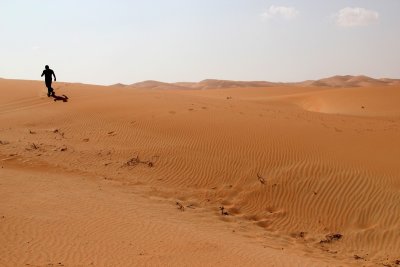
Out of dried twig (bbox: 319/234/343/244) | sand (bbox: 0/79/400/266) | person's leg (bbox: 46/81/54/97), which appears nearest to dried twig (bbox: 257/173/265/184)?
sand (bbox: 0/79/400/266)

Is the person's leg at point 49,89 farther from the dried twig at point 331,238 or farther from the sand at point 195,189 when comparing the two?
the dried twig at point 331,238

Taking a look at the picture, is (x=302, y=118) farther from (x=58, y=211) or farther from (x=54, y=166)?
(x=58, y=211)

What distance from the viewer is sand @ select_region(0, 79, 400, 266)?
6375mm

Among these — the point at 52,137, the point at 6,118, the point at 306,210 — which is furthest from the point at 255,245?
the point at 6,118

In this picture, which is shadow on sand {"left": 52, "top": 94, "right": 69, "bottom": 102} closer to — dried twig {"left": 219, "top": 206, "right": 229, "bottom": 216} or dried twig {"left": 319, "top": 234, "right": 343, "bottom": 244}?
dried twig {"left": 219, "top": 206, "right": 229, "bottom": 216}

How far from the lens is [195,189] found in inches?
394

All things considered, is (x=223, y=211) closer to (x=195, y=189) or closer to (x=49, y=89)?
(x=195, y=189)

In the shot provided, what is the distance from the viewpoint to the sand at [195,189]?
20.9ft

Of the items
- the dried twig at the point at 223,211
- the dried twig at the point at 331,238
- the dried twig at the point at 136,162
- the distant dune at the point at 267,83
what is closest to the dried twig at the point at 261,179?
the dried twig at the point at 223,211

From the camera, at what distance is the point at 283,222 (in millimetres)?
8945

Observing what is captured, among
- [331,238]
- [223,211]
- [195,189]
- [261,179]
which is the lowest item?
[331,238]

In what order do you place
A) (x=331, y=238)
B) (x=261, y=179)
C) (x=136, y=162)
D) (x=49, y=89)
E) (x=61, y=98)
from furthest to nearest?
(x=49, y=89)
(x=61, y=98)
(x=136, y=162)
(x=261, y=179)
(x=331, y=238)

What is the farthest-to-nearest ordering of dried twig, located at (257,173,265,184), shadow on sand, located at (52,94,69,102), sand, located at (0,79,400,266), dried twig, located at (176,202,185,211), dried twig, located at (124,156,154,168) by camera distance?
shadow on sand, located at (52,94,69,102)
dried twig, located at (124,156,154,168)
dried twig, located at (257,173,265,184)
dried twig, located at (176,202,185,211)
sand, located at (0,79,400,266)

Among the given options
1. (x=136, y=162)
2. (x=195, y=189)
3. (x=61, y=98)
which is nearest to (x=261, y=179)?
(x=195, y=189)
